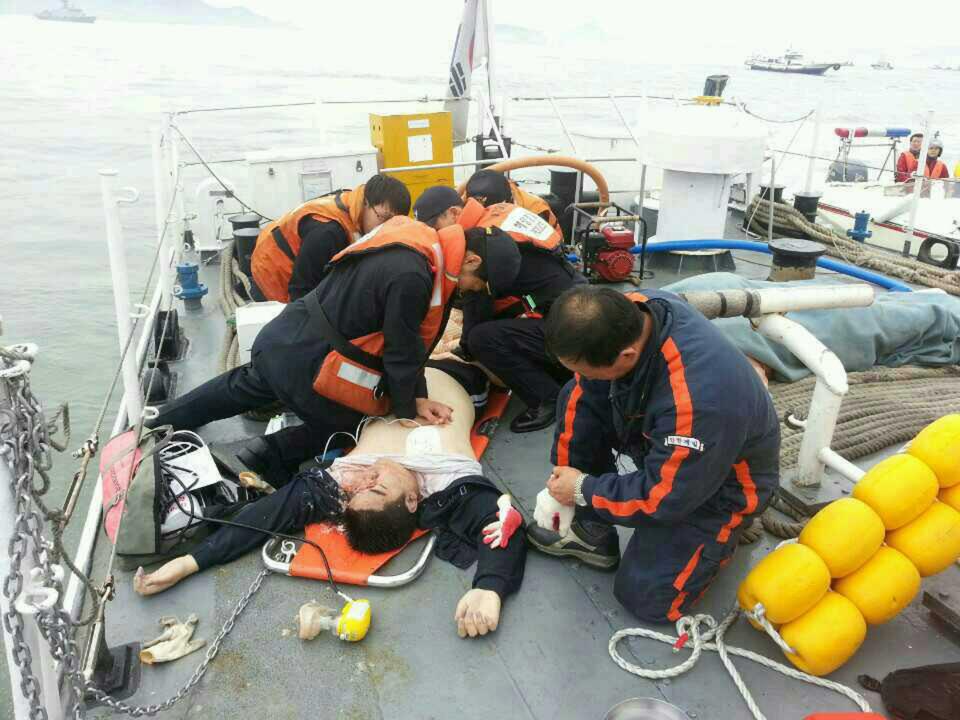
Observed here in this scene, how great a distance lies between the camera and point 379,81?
42438 millimetres

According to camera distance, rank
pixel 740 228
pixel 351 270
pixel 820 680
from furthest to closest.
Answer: pixel 740 228, pixel 351 270, pixel 820 680

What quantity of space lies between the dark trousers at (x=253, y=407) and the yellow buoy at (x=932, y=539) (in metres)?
2.15

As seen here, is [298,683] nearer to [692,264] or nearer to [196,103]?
[692,264]

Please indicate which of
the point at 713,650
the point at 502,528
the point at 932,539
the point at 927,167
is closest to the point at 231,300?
the point at 502,528

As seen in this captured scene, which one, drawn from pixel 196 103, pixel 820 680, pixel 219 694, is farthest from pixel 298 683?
pixel 196 103

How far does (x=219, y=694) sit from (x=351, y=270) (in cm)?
164

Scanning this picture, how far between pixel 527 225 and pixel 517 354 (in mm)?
620

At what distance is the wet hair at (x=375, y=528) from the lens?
268cm

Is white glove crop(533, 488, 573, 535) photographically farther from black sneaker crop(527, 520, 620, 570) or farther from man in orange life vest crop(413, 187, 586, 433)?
man in orange life vest crop(413, 187, 586, 433)

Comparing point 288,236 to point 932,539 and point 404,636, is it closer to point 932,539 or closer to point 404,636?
point 404,636

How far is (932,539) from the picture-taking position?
2.22m

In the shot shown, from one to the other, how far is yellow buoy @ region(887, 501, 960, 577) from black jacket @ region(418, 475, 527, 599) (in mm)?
1188

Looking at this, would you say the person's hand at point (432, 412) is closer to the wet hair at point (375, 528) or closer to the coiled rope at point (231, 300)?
the wet hair at point (375, 528)

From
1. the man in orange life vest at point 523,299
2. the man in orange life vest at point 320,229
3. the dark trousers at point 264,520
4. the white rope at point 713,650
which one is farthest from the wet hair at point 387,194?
the white rope at point 713,650
